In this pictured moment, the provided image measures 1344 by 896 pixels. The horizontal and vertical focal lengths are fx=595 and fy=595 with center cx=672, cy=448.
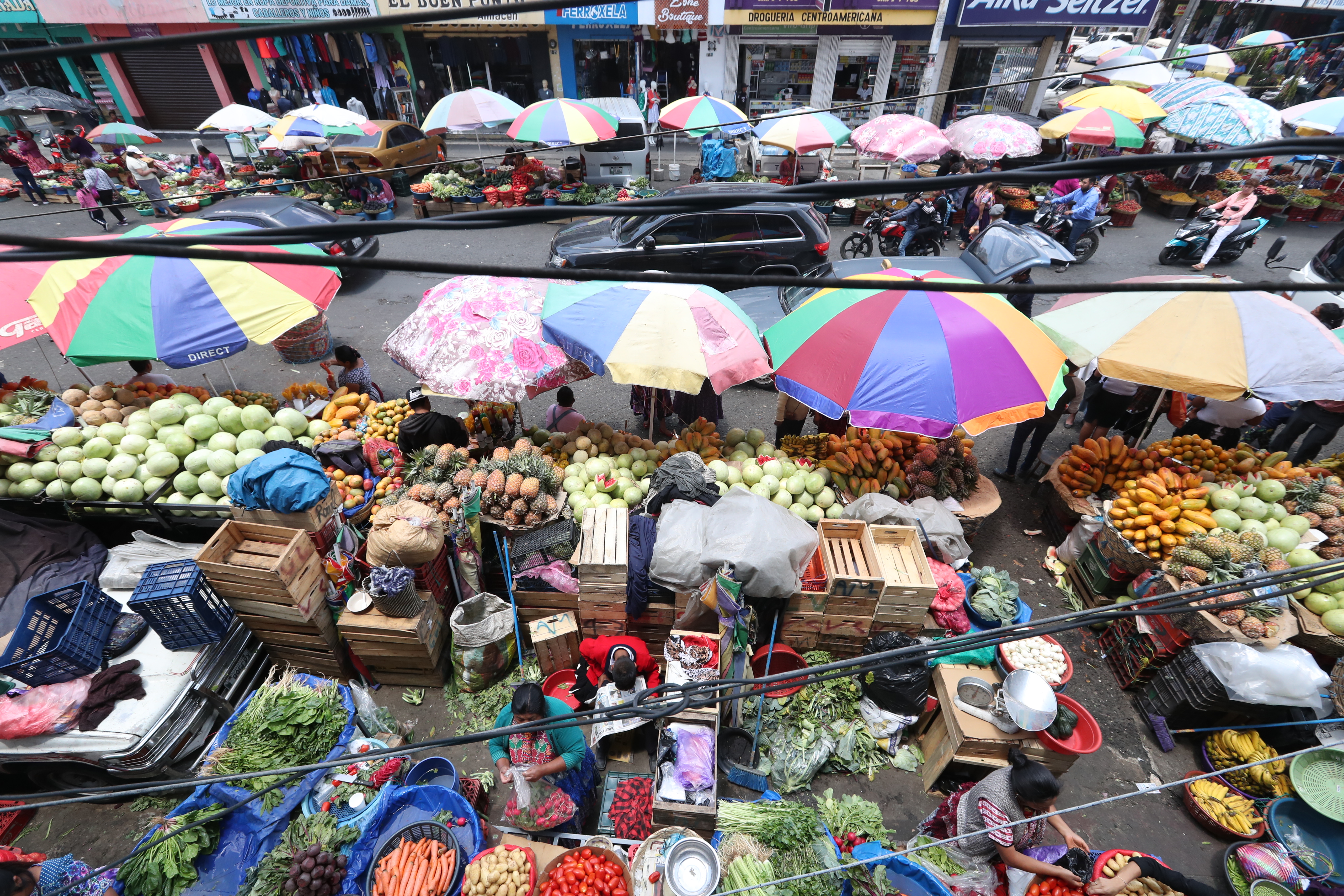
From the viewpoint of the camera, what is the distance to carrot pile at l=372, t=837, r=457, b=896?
3963 millimetres

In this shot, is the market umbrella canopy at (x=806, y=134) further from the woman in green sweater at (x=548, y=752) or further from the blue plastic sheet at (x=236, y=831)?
the blue plastic sheet at (x=236, y=831)

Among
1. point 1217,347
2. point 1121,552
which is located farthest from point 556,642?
point 1217,347

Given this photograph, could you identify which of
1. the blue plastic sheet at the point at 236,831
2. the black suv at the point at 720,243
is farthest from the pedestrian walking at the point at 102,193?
the blue plastic sheet at the point at 236,831

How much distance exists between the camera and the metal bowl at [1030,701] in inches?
173

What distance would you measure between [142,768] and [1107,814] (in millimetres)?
7744

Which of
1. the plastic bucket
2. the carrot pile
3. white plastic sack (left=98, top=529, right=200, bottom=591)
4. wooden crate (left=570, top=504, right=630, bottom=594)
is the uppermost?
wooden crate (left=570, top=504, right=630, bottom=594)

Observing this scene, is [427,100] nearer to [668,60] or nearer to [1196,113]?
[668,60]

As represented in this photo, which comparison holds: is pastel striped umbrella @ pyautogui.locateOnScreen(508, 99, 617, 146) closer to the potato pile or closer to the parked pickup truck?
the parked pickup truck

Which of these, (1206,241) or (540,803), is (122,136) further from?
(1206,241)

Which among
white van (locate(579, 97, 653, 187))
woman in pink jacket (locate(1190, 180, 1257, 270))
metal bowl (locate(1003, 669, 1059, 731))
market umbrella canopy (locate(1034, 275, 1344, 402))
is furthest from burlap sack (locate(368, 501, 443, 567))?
woman in pink jacket (locate(1190, 180, 1257, 270))

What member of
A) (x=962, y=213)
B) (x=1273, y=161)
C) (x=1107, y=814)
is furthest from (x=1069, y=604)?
(x=1273, y=161)

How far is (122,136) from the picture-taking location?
15.4 m

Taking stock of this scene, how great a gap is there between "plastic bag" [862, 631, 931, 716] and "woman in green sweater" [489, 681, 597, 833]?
2.50 metres

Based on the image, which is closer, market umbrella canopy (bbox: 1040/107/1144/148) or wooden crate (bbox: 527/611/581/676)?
wooden crate (bbox: 527/611/581/676)
